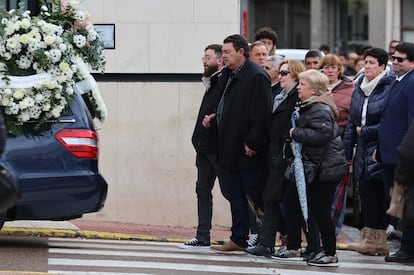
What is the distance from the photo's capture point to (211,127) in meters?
11.6

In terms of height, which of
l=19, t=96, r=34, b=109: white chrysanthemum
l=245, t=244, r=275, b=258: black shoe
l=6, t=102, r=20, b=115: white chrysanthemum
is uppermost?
l=19, t=96, r=34, b=109: white chrysanthemum

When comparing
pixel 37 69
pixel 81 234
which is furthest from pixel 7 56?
pixel 81 234

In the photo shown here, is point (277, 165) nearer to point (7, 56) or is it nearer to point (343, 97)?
point (343, 97)

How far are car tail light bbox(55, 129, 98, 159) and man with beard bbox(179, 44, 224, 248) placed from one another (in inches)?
54.5

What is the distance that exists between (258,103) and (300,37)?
25.6m

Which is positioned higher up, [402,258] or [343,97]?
[343,97]

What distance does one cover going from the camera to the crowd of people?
10.6m

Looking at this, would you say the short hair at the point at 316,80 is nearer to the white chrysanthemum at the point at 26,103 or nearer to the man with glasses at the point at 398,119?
the man with glasses at the point at 398,119

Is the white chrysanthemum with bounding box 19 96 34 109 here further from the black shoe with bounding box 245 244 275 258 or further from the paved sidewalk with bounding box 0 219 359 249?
the black shoe with bounding box 245 244 275 258

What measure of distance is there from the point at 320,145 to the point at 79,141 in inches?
85.4

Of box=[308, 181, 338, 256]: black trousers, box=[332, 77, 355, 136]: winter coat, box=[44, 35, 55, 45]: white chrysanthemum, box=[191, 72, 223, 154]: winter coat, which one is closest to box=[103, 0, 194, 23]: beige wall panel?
box=[332, 77, 355, 136]: winter coat

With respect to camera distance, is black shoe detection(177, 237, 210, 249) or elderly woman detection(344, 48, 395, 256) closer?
elderly woman detection(344, 48, 395, 256)

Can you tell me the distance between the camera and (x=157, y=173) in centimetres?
1402

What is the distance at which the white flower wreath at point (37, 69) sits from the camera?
412 inches
